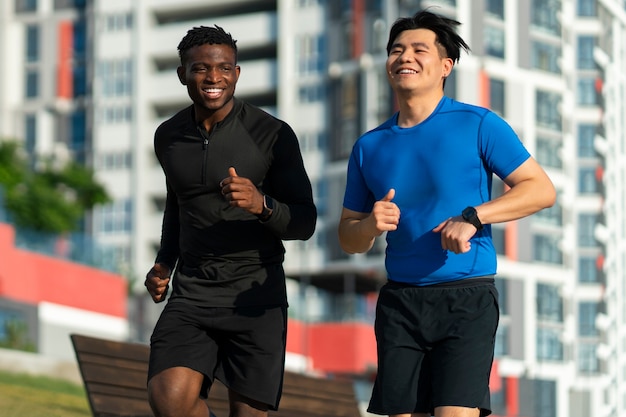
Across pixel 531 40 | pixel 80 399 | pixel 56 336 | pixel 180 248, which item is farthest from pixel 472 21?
pixel 180 248

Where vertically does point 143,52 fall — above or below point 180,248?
above

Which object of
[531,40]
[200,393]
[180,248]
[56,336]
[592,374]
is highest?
[531,40]

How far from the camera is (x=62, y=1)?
273ft

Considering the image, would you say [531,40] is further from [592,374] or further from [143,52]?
[143,52]

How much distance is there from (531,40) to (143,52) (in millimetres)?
25548

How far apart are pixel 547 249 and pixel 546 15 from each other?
36.6ft

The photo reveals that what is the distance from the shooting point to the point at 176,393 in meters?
6.23

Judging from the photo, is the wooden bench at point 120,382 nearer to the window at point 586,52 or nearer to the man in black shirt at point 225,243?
the man in black shirt at point 225,243

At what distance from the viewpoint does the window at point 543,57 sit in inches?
2670

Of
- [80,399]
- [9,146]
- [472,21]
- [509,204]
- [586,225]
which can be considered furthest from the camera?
[586,225]

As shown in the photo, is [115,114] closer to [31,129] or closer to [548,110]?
[31,129]

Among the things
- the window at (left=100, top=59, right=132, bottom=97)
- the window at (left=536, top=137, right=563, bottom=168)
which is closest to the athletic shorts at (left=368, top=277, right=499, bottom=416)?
the window at (left=536, top=137, right=563, bottom=168)

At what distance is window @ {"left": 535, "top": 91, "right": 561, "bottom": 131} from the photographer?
67.8 meters

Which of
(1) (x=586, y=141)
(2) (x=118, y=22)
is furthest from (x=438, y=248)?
(2) (x=118, y=22)
